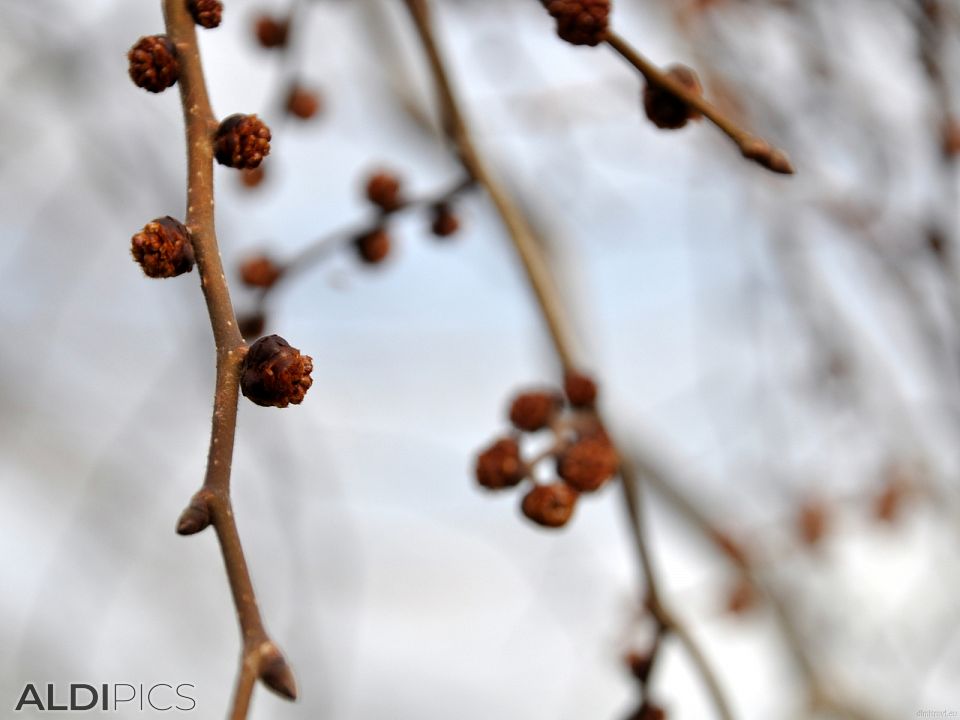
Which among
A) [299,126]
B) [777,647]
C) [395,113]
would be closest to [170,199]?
[299,126]

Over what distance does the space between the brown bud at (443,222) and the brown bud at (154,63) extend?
1.62ft

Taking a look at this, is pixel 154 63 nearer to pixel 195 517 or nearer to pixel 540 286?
pixel 195 517

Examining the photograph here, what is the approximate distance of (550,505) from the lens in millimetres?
816

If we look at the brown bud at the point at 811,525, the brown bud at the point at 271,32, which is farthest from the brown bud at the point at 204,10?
the brown bud at the point at 811,525

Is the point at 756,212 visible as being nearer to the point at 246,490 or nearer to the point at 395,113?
the point at 395,113

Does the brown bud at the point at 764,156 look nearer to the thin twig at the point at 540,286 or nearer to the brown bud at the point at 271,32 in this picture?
the thin twig at the point at 540,286

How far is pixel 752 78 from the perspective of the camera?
6.69ft

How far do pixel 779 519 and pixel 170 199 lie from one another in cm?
180

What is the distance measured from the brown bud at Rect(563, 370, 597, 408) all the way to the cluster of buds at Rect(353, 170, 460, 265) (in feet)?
0.84

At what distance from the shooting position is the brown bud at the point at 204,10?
1.95 feet

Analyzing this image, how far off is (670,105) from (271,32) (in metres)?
0.73

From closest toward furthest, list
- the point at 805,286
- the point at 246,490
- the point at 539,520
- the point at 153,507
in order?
the point at 539,520, the point at 805,286, the point at 246,490, the point at 153,507

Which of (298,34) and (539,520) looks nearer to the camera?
(539,520)

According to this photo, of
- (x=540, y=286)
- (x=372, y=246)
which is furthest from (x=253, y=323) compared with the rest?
(x=540, y=286)
